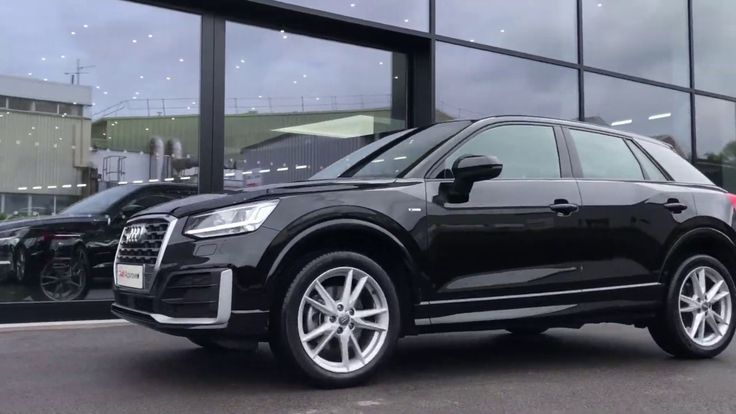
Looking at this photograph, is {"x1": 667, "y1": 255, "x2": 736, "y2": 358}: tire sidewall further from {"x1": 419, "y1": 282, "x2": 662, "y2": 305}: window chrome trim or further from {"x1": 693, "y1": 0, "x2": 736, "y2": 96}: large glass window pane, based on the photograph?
{"x1": 693, "y1": 0, "x2": 736, "y2": 96}: large glass window pane

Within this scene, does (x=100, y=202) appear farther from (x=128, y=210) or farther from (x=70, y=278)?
(x=70, y=278)

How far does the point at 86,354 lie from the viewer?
5371 mm

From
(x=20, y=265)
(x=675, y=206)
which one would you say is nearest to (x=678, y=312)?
(x=675, y=206)

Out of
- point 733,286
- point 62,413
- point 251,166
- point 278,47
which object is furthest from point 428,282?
point 278,47

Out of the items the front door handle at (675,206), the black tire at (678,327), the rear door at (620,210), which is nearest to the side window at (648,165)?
the rear door at (620,210)

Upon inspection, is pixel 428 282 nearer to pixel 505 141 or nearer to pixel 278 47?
pixel 505 141

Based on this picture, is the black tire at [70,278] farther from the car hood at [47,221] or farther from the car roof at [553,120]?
the car roof at [553,120]

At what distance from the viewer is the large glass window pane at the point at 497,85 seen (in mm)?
9891

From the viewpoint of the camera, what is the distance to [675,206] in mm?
5176

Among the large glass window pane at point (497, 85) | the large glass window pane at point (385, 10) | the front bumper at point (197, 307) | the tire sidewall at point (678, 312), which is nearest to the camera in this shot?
the front bumper at point (197, 307)

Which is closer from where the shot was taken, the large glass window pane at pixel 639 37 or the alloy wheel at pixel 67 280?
the alloy wheel at pixel 67 280

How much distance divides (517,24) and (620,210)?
6.36 meters

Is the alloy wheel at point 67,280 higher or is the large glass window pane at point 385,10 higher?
the large glass window pane at point 385,10

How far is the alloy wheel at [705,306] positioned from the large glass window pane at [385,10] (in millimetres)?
5363
